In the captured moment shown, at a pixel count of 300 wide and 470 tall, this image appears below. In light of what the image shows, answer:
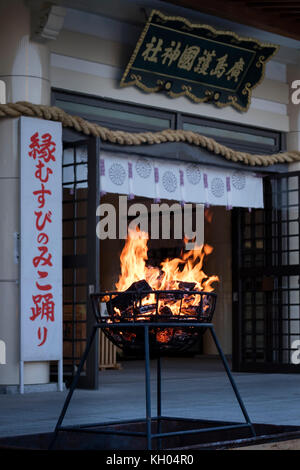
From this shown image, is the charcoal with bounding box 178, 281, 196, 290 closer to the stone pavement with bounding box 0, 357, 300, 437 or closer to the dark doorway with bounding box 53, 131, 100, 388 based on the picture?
the stone pavement with bounding box 0, 357, 300, 437

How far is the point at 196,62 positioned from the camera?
9570 millimetres

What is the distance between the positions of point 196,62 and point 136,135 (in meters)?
1.18

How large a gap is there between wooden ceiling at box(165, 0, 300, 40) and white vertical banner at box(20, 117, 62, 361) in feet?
6.00

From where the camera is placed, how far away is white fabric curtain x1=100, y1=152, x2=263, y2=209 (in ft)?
29.5

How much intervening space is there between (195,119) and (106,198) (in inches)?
169

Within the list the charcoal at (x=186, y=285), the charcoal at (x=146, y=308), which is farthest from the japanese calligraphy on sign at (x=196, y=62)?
the charcoal at (x=146, y=308)

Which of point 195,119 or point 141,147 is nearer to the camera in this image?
point 141,147

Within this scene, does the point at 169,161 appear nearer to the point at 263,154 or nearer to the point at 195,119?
the point at 195,119

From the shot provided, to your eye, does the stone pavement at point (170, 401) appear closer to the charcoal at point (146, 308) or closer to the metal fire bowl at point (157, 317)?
the metal fire bowl at point (157, 317)

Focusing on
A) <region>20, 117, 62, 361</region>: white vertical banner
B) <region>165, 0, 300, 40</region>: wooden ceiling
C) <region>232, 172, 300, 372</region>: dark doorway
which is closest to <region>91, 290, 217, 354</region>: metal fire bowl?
<region>20, 117, 62, 361</region>: white vertical banner

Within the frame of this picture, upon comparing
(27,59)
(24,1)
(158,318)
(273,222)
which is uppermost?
(24,1)

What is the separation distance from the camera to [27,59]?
27.1 ft

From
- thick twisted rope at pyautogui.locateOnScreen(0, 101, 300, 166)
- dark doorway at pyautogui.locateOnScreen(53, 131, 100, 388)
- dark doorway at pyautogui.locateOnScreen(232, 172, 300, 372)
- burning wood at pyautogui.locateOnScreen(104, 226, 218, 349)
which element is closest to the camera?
burning wood at pyautogui.locateOnScreen(104, 226, 218, 349)

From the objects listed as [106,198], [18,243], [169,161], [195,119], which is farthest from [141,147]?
[106,198]
